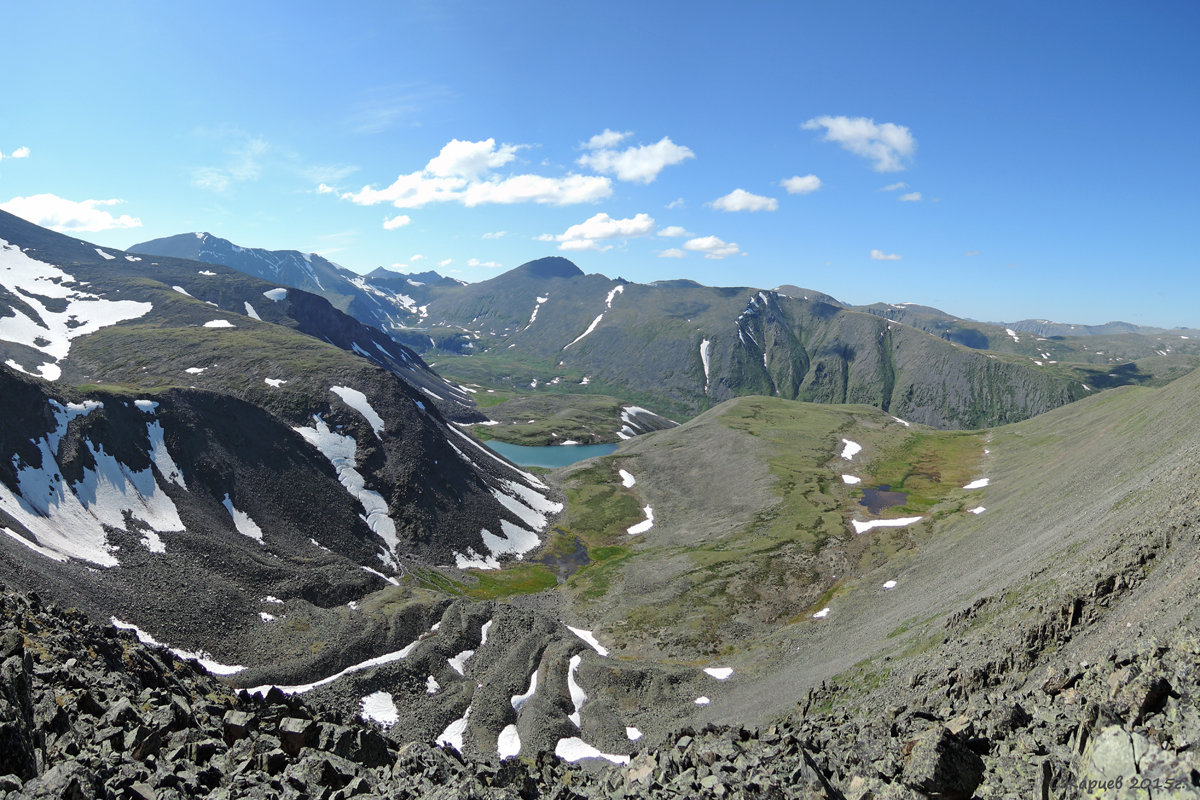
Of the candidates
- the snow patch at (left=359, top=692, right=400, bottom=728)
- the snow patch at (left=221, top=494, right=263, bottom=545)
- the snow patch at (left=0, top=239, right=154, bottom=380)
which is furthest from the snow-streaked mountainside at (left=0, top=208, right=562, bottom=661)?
the snow patch at (left=359, top=692, right=400, bottom=728)

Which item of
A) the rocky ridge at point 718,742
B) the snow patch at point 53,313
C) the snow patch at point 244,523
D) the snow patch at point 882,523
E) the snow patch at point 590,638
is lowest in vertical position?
the snow patch at point 590,638

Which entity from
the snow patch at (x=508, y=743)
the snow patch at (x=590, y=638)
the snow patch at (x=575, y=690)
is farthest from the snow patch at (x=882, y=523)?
the snow patch at (x=508, y=743)

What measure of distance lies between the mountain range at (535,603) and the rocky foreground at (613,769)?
0.46ft

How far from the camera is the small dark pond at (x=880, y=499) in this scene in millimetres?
117125

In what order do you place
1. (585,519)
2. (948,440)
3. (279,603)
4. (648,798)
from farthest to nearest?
(948,440) < (585,519) < (279,603) < (648,798)

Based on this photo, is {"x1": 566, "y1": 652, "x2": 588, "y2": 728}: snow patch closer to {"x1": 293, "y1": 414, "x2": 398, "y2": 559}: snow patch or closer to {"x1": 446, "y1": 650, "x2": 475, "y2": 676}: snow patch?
{"x1": 446, "y1": 650, "x2": 475, "y2": 676}: snow patch

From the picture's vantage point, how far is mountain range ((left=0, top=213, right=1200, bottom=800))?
21.5m

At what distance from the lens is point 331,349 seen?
13788 cm

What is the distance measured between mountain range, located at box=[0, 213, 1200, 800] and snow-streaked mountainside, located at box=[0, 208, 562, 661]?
438mm

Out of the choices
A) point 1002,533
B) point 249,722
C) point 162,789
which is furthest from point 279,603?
point 1002,533

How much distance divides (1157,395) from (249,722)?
489ft

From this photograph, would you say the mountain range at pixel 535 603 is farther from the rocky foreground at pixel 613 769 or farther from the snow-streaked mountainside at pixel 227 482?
the snow-streaked mountainside at pixel 227 482

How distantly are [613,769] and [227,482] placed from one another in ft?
222

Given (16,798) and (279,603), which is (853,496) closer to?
(279,603)
